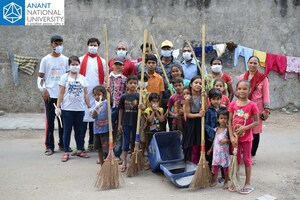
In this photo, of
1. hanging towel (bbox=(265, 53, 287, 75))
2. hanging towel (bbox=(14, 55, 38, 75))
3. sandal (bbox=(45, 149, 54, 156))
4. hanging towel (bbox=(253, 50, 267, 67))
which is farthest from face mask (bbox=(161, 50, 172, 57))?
hanging towel (bbox=(14, 55, 38, 75))

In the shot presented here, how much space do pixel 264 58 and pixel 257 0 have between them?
1454 millimetres

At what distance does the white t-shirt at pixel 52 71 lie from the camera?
207 inches

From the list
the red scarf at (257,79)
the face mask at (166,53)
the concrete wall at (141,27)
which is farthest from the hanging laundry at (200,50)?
the red scarf at (257,79)

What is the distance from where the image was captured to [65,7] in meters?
8.63

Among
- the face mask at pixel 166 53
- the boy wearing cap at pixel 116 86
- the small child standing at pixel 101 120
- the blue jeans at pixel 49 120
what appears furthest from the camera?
the blue jeans at pixel 49 120

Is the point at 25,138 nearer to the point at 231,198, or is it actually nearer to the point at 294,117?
the point at 231,198

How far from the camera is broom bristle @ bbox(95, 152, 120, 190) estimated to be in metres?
3.85

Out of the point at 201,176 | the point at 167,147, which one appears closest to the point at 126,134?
the point at 167,147

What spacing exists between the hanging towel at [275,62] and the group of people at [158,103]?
14.2ft

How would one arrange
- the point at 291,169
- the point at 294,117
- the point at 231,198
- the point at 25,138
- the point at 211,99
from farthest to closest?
1. the point at 294,117
2. the point at 25,138
3. the point at 291,169
4. the point at 211,99
5. the point at 231,198

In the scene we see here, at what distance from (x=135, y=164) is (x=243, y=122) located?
4.61ft

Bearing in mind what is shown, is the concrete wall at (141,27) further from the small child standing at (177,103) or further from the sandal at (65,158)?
the small child standing at (177,103)

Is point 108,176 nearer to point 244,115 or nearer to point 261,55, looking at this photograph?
point 244,115

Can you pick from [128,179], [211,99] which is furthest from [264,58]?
[128,179]
